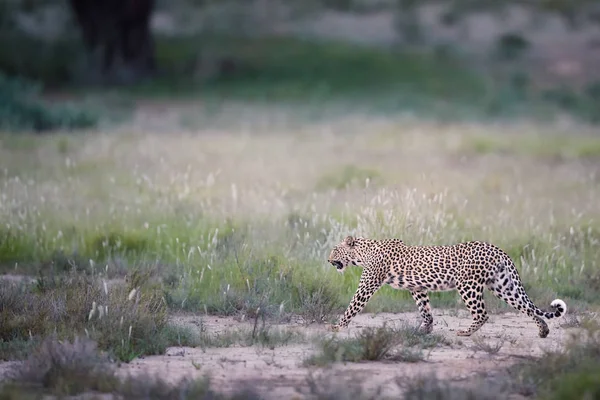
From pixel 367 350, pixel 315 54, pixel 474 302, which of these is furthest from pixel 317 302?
pixel 315 54

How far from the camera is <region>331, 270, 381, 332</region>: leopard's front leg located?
10.2 meters

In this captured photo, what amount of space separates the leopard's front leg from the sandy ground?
0.09 metres

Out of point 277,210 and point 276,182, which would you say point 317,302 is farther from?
point 276,182

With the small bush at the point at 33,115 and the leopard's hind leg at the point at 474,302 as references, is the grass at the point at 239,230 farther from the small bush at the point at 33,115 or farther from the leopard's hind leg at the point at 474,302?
the small bush at the point at 33,115

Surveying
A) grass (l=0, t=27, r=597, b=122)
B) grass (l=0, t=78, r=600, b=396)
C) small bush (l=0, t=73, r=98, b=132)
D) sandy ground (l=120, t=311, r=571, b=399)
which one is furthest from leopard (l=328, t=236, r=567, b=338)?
grass (l=0, t=27, r=597, b=122)

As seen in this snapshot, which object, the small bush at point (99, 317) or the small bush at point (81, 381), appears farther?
the small bush at point (99, 317)

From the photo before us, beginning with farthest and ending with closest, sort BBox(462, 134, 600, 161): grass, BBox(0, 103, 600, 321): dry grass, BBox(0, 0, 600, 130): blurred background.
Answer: BBox(0, 0, 600, 130): blurred background < BBox(462, 134, 600, 161): grass < BBox(0, 103, 600, 321): dry grass

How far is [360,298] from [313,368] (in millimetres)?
1645

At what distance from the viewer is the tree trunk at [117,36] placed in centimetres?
3481

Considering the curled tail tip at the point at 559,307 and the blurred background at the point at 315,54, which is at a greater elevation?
the curled tail tip at the point at 559,307

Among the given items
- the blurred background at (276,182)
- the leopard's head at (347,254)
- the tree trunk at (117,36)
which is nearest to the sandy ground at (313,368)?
the blurred background at (276,182)

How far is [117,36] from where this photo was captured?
1394 inches

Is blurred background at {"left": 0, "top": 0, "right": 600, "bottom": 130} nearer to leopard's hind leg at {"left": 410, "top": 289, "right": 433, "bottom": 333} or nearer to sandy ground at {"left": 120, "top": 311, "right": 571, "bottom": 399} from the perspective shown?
leopard's hind leg at {"left": 410, "top": 289, "right": 433, "bottom": 333}

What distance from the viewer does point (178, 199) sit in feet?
49.6
